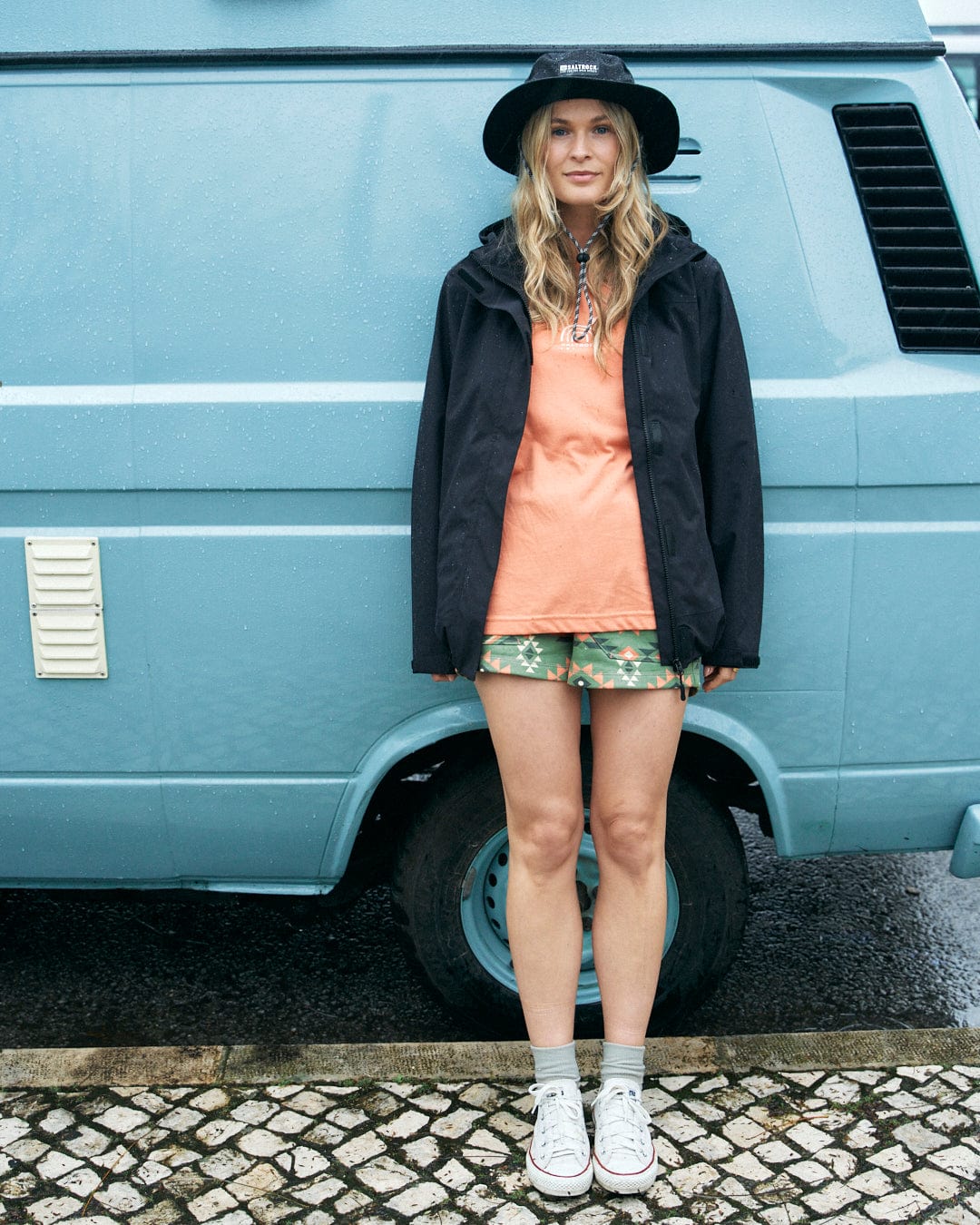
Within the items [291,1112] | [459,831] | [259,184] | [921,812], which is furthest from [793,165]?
[291,1112]

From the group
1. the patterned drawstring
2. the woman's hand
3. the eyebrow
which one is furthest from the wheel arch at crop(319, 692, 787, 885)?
the eyebrow

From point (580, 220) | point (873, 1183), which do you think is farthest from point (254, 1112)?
point (580, 220)

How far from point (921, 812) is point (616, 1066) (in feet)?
2.91

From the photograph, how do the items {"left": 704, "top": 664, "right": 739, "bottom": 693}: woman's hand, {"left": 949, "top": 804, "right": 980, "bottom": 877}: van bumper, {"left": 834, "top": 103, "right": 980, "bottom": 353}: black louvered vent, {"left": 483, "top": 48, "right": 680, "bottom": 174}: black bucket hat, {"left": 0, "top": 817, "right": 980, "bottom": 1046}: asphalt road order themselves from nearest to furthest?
{"left": 483, "top": 48, "right": 680, "bottom": 174}: black bucket hat, {"left": 704, "top": 664, "right": 739, "bottom": 693}: woman's hand, {"left": 834, "top": 103, "right": 980, "bottom": 353}: black louvered vent, {"left": 949, "top": 804, "right": 980, "bottom": 877}: van bumper, {"left": 0, "top": 817, "right": 980, "bottom": 1046}: asphalt road

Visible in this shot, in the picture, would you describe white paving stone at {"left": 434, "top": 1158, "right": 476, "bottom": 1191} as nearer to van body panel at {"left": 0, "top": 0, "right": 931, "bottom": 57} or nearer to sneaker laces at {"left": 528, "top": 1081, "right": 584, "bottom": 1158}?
sneaker laces at {"left": 528, "top": 1081, "right": 584, "bottom": 1158}

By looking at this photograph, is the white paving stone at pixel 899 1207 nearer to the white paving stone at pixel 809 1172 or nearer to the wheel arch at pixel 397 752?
the white paving stone at pixel 809 1172

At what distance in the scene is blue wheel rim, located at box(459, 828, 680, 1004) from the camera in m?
2.89

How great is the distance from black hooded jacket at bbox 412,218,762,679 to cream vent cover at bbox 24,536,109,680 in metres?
0.74

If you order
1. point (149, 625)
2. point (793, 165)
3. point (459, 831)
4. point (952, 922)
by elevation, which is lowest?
point (952, 922)

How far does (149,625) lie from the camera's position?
274 cm

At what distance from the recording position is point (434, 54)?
262 cm

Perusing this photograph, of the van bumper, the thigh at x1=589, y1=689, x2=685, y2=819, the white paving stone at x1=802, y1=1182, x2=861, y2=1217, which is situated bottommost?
the white paving stone at x1=802, y1=1182, x2=861, y2=1217

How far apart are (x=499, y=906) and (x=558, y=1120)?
21.5 inches

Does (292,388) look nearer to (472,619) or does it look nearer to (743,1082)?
(472,619)
